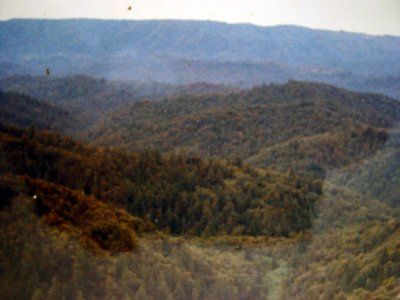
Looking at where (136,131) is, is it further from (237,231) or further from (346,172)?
(237,231)

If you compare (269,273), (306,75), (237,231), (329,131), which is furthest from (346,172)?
(306,75)

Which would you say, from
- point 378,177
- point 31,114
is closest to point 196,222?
point 378,177

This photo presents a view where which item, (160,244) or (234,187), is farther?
(234,187)

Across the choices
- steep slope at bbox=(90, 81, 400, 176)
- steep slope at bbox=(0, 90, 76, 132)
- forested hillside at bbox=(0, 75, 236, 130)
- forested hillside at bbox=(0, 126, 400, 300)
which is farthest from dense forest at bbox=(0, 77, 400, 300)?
forested hillside at bbox=(0, 75, 236, 130)

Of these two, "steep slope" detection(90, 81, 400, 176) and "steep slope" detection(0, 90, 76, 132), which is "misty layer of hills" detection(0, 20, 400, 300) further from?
"steep slope" detection(0, 90, 76, 132)

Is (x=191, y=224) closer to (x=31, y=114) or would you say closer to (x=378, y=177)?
(x=378, y=177)

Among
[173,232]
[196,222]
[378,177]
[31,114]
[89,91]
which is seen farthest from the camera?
[89,91]

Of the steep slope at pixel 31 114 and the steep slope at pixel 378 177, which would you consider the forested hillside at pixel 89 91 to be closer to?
the steep slope at pixel 31 114

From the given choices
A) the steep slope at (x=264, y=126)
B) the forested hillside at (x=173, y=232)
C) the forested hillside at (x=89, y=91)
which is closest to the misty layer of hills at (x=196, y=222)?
the forested hillside at (x=173, y=232)
